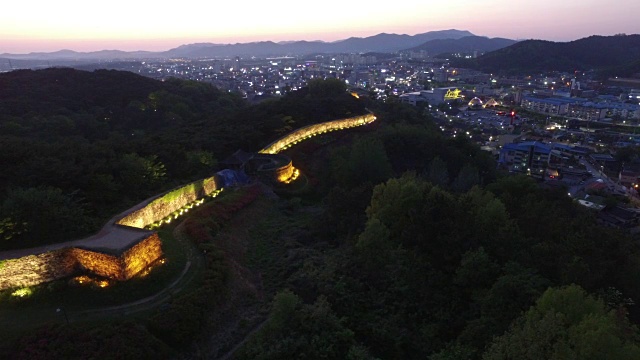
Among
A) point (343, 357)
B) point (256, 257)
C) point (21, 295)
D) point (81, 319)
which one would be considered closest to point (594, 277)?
point (343, 357)

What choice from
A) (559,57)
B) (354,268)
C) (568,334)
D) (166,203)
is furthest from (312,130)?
(559,57)

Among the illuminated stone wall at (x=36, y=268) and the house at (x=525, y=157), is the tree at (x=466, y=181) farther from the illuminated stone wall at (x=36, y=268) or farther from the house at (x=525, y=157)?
the illuminated stone wall at (x=36, y=268)

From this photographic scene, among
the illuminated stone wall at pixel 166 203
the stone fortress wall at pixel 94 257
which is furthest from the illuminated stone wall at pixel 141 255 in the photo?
the illuminated stone wall at pixel 166 203

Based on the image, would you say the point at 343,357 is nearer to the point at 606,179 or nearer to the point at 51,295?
the point at 51,295

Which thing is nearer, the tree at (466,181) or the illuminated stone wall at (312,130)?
the tree at (466,181)

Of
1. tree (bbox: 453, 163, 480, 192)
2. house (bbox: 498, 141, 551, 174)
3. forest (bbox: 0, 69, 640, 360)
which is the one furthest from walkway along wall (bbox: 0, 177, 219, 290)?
house (bbox: 498, 141, 551, 174)
